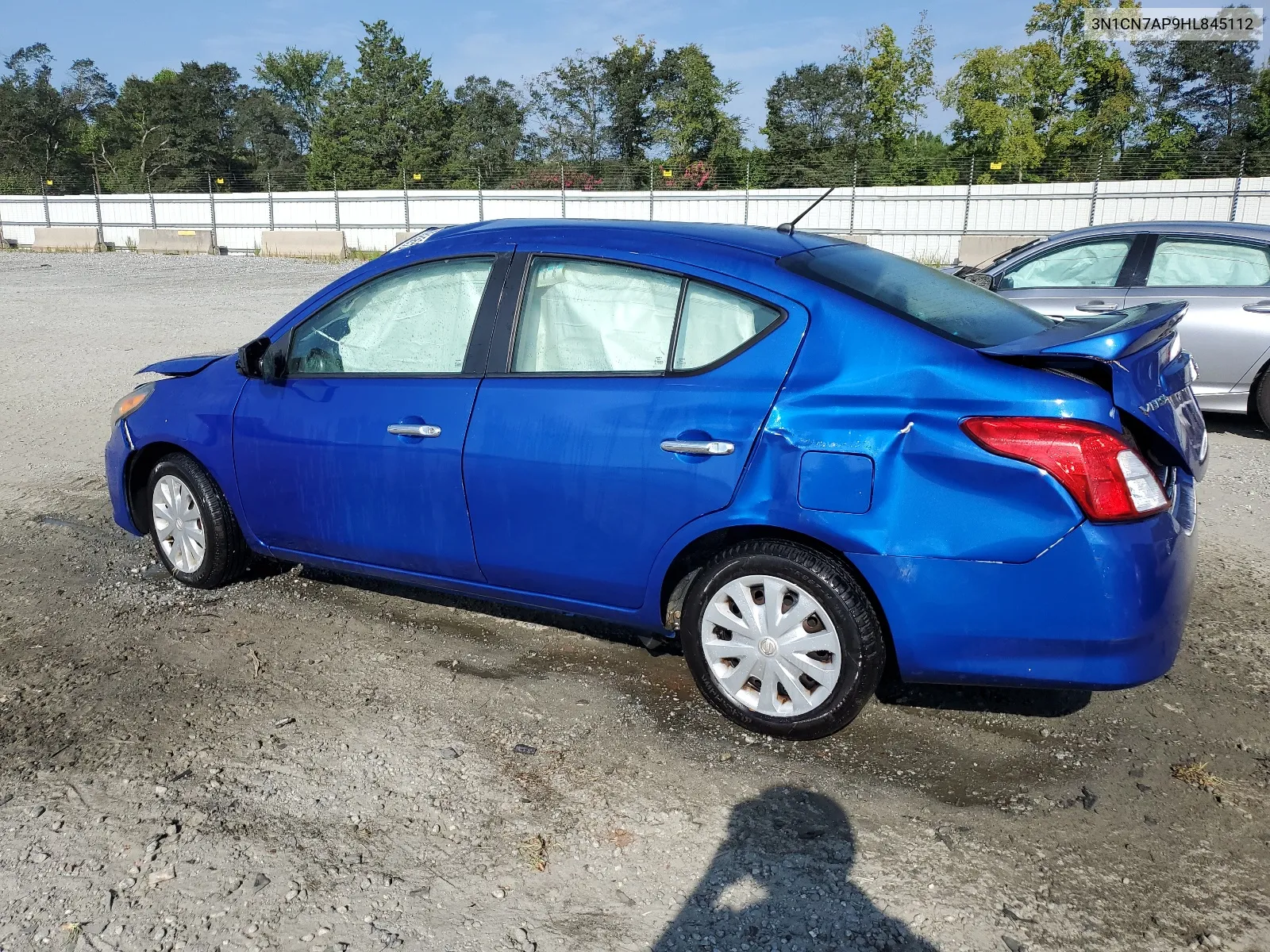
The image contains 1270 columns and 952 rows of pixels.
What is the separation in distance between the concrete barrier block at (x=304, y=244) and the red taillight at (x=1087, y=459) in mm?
27715

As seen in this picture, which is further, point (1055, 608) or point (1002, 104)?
point (1002, 104)

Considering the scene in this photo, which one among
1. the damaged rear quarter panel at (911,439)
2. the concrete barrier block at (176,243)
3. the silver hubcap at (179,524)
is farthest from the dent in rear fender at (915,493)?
the concrete barrier block at (176,243)

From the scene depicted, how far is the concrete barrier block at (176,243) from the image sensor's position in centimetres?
3212

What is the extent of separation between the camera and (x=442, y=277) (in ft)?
13.4

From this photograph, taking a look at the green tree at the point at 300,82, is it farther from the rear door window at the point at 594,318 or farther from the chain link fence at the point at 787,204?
the rear door window at the point at 594,318

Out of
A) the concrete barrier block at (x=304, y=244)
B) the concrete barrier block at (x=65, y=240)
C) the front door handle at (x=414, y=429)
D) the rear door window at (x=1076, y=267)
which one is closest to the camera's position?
the front door handle at (x=414, y=429)

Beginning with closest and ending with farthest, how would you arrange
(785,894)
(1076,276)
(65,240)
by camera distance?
(785,894) → (1076,276) → (65,240)

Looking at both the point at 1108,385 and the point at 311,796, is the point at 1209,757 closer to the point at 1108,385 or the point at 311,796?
the point at 1108,385

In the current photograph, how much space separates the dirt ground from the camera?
2623 mm

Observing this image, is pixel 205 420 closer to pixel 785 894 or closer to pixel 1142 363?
pixel 785 894

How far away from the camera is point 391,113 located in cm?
6022

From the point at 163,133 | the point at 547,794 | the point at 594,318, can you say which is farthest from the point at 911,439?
the point at 163,133

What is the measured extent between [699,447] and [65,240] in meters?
35.8

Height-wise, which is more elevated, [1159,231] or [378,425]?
[1159,231]
